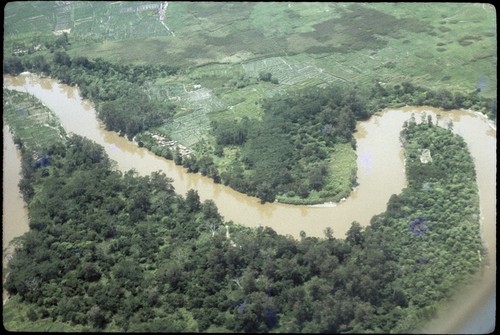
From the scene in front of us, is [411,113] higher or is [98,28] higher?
[98,28]

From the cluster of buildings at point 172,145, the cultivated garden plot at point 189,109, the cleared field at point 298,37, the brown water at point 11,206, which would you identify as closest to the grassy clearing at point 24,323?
the brown water at point 11,206

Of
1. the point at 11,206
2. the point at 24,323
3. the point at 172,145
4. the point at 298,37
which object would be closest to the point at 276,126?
the point at 172,145

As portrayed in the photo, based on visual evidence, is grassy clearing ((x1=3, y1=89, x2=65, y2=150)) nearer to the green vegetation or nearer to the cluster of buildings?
the green vegetation

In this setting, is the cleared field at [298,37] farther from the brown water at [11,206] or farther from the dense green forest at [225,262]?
the brown water at [11,206]

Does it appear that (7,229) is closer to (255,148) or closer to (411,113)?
(255,148)

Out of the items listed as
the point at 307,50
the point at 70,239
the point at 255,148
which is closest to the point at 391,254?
the point at 255,148

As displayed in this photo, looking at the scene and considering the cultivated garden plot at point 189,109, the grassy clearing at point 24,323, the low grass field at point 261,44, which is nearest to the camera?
the grassy clearing at point 24,323

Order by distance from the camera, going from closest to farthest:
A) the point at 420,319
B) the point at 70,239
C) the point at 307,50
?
1. the point at 420,319
2. the point at 70,239
3. the point at 307,50
